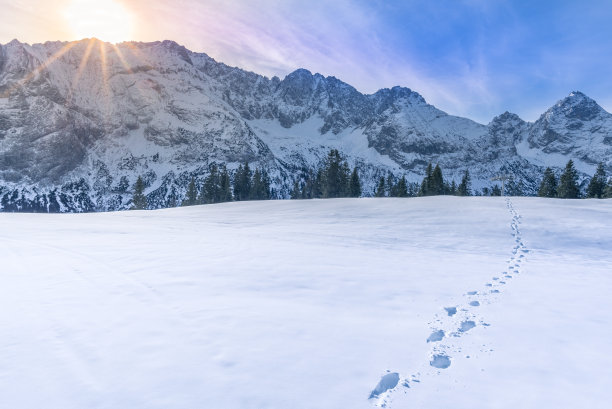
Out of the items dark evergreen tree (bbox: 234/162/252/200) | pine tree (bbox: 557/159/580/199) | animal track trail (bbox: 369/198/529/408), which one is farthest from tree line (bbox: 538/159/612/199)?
animal track trail (bbox: 369/198/529/408)

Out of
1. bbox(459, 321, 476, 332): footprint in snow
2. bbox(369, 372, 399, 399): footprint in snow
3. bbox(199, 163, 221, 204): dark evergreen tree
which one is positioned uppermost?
bbox(199, 163, 221, 204): dark evergreen tree

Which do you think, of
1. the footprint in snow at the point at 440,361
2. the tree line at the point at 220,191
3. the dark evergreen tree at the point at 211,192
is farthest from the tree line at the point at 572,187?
the footprint in snow at the point at 440,361

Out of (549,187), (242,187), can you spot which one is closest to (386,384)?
(549,187)

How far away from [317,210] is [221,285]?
18048mm

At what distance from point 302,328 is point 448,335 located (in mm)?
2218

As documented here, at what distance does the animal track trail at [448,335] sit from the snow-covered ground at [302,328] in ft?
0.08

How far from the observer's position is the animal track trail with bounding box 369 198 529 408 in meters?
3.79

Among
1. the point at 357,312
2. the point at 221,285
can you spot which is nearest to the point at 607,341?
the point at 357,312

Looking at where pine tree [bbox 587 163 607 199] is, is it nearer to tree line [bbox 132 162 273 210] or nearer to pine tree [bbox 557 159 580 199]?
pine tree [bbox 557 159 580 199]

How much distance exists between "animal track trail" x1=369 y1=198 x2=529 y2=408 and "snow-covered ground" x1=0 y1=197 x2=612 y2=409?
1.0 inches

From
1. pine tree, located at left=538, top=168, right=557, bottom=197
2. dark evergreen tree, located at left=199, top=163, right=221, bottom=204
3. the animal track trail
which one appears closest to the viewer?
the animal track trail

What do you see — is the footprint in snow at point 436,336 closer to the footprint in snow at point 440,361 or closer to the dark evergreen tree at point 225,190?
the footprint in snow at point 440,361

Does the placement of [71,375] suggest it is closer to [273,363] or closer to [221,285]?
[273,363]

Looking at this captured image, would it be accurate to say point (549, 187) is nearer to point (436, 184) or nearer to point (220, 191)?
point (436, 184)
